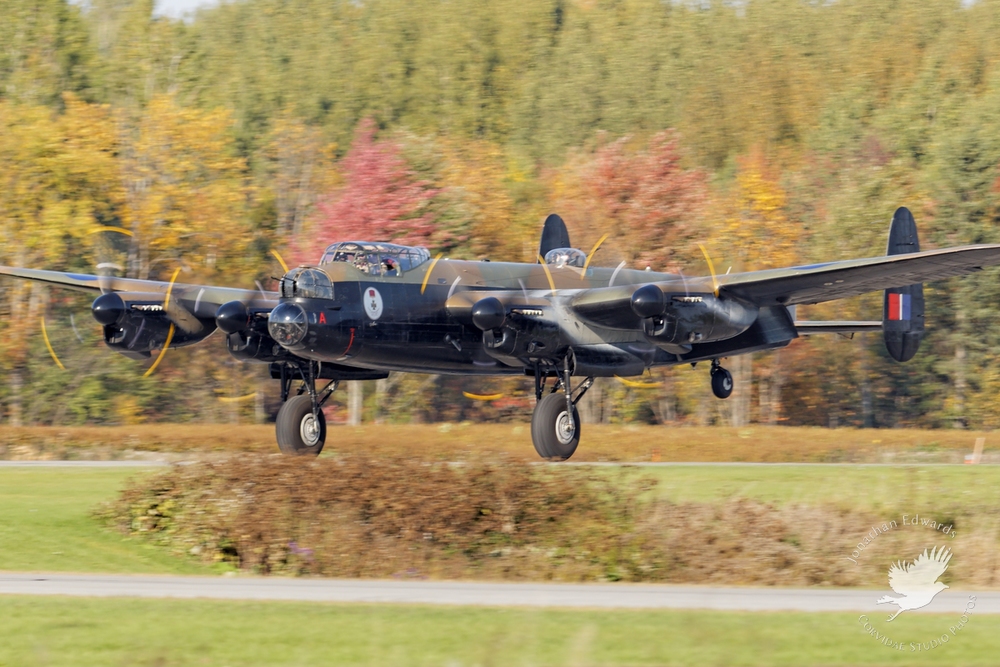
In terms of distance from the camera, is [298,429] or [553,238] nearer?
[298,429]

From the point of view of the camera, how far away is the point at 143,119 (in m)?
54.7

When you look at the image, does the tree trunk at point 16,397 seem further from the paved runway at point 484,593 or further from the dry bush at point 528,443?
the paved runway at point 484,593

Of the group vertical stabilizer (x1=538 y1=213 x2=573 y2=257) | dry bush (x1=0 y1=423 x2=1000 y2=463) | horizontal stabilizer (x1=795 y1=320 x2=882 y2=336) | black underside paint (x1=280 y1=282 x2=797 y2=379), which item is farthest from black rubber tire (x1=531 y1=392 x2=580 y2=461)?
vertical stabilizer (x1=538 y1=213 x2=573 y2=257)

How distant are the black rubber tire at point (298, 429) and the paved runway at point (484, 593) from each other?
437 inches

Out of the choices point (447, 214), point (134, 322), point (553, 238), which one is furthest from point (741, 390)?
point (134, 322)

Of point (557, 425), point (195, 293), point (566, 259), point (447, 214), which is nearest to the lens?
point (557, 425)

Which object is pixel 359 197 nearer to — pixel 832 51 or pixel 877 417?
pixel 877 417

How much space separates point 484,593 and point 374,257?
12834 millimetres

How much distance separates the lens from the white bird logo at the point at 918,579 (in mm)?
13234

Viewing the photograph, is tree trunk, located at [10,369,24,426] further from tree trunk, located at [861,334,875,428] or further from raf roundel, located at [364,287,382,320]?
tree trunk, located at [861,334,875,428]

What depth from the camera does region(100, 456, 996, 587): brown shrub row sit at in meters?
17.7

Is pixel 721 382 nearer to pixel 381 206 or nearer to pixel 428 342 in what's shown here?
pixel 428 342

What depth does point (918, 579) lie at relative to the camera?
625 inches

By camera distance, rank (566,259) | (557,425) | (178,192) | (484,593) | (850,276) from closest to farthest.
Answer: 1. (484,593)
2. (850,276)
3. (557,425)
4. (566,259)
5. (178,192)
